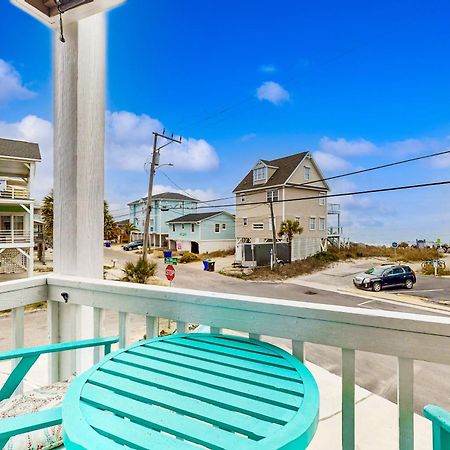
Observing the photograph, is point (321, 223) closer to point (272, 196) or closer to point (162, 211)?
point (272, 196)

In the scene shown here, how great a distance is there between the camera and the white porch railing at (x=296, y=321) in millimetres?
810

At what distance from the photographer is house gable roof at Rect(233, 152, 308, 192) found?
50.9 inches

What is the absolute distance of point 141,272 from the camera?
4.83 ft

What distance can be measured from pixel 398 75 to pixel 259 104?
521 mm

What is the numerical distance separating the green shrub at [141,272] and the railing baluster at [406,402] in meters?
1.04

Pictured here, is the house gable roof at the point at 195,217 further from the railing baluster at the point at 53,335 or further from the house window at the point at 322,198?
the railing baluster at the point at 53,335

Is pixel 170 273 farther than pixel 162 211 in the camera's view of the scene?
No

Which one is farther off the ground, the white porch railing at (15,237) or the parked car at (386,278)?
the white porch railing at (15,237)

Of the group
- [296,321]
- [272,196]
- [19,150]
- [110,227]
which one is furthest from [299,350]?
[19,150]

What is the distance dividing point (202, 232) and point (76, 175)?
0.64 meters

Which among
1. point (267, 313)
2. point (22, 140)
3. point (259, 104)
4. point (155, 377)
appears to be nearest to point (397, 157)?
point (259, 104)

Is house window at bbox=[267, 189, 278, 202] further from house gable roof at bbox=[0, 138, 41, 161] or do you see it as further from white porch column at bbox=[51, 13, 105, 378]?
house gable roof at bbox=[0, 138, 41, 161]

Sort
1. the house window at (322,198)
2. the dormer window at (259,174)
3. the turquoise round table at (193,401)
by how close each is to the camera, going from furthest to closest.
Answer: the dormer window at (259,174)
the house window at (322,198)
the turquoise round table at (193,401)

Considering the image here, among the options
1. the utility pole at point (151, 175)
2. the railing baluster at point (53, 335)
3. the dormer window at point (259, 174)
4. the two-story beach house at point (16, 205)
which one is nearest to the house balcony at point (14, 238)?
the two-story beach house at point (16, 205)
